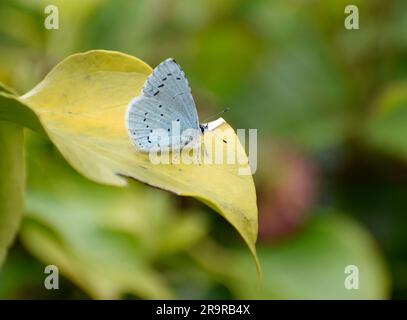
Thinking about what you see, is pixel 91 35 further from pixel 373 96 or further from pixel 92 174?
pixel 92 174

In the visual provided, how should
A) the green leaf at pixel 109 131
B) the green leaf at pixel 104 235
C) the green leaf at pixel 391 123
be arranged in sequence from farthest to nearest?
the green leaf at pixel 391 123, the green leaf at pixel 104 235, the green leaf at pixel 109 131

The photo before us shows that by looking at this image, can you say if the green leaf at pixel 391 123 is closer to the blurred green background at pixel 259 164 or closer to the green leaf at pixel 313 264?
the blurred green background at pixel 259 164

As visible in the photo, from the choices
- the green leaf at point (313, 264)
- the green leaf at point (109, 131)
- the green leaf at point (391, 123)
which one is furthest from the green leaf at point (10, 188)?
the green leaf at point (391, 123)

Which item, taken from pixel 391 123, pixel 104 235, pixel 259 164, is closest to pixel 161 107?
pixel 104 235

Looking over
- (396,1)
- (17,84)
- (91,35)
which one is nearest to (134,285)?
(17,84)

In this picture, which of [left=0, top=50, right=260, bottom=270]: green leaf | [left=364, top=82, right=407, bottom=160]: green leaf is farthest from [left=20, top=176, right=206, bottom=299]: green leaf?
[left=0, top=50, right=260, bottom=270]: green leaf

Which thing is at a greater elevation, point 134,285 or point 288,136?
point 288,136
